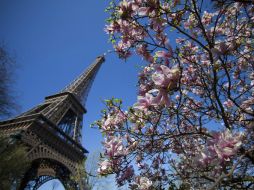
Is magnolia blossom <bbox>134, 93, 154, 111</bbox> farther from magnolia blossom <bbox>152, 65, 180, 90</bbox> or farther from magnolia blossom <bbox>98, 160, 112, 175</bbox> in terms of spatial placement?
magnolia blossom <bbox>98, 160, 112, 175</bbox>

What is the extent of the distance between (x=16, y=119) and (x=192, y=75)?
17.2 m

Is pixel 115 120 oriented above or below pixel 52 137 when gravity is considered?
below

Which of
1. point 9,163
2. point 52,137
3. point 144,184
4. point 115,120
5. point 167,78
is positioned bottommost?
point 144,184

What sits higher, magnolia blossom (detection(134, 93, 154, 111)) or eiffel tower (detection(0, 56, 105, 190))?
eiffel tower (detection(0, 56, 105, 190))

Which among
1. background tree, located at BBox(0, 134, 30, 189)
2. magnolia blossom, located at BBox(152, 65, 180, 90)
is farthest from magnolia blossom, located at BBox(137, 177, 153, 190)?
background tree, located at BBox(0, 134, 30, 189)

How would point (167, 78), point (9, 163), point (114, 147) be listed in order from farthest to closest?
point (9, 163) → point (114, 147) → point (167, 78)

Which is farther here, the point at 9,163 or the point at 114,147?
the point at 9,163

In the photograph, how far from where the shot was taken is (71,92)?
25391 millimetres

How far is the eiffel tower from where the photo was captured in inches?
661

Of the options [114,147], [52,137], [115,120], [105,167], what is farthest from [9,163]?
[114,147]

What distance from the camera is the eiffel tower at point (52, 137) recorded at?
661 inches

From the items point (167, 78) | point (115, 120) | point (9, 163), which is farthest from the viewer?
point (9, 163)

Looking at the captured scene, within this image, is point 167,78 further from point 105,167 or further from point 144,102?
point 105,167

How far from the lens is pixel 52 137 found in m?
18.6
